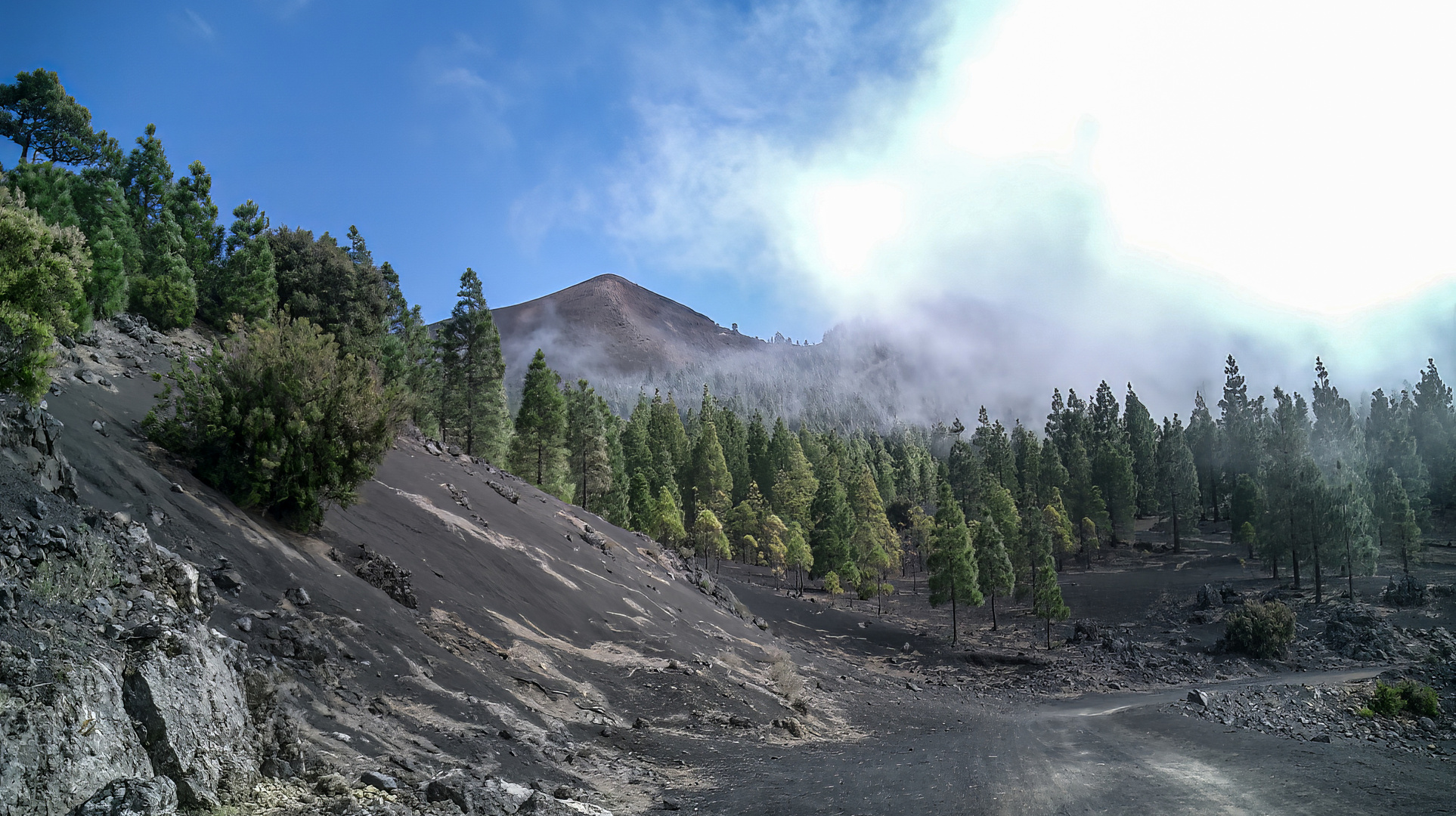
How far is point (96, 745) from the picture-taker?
254 inches

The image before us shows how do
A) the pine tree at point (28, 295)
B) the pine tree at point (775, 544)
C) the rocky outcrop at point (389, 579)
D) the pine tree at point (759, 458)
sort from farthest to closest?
the pine tree at point (759, 458) → the pine tree at point (775, 544) → the rocky outcrop at point (389, 579) → the pine tree at point (28, 295)

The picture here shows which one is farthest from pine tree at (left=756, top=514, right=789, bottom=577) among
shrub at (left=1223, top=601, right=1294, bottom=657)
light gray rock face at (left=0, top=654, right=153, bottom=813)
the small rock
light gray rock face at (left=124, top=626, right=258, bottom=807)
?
light gray rock face at (left=0, top=654, right=153, bottom=813)

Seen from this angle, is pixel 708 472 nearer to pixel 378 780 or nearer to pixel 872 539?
pixel 872 539

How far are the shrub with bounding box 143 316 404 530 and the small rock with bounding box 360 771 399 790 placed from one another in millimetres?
9910

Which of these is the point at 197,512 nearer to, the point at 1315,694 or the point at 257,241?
the point at 257,241

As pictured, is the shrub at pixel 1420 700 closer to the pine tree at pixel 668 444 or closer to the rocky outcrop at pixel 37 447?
the rocky outcrop at pixel 37 447

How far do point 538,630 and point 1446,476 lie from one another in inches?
4604

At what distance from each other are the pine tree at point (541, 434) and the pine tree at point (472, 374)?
1945 millimetres

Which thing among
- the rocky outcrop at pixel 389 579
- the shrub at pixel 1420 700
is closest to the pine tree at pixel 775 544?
the shrub at pixel 1420 700

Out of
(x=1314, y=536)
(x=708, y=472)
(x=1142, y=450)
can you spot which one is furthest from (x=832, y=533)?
(x=1142, y=450)

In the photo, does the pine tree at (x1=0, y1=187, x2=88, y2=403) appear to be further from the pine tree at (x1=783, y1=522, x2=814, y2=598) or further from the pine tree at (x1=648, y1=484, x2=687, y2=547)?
the pine tree at (x1=783, y1=522, x2=814, y2=598)

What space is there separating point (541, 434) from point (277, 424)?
34.3 m

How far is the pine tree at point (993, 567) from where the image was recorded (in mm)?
53312

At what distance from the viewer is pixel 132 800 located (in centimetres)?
609
